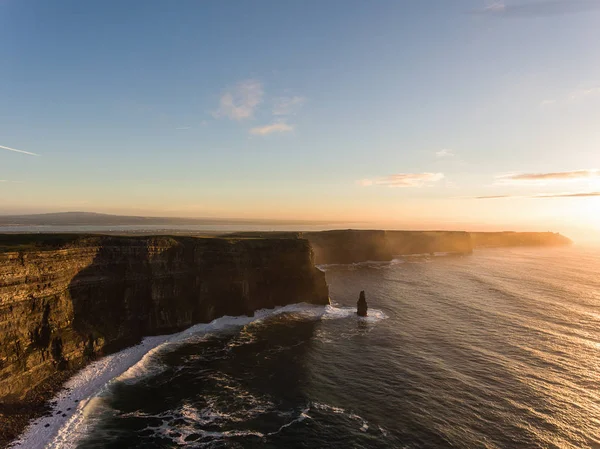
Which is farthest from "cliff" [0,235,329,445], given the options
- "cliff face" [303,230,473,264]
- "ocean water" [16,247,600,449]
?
"cliff face" [303,230,473,264]

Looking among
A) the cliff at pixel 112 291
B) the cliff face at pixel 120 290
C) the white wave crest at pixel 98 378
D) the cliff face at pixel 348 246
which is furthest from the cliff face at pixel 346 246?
the white wave crest at pixel 98 378

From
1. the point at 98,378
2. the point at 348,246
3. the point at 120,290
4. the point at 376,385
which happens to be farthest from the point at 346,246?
the point at 98,378

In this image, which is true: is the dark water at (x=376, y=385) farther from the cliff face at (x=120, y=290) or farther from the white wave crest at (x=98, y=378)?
the cliff face at (x=120, y=290)

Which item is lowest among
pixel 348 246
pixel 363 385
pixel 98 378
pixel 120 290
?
pixel 98 378

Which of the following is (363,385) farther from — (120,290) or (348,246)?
(348,246)

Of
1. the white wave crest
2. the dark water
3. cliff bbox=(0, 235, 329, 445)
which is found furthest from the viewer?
cliff bbox=(0, 235, 329, 445)

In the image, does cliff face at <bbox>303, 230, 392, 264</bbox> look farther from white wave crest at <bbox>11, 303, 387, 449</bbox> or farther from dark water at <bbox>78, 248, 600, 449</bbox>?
white wave crest at <bbox>11, 303, 387, 449</bbox>
